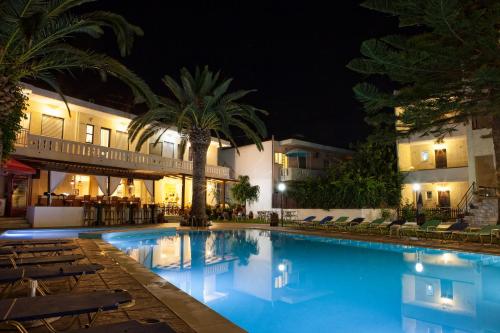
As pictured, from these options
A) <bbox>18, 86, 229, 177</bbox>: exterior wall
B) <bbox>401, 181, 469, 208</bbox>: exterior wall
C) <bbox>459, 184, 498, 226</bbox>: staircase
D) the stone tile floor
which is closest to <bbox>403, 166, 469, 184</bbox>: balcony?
<bbox>401, 181, 469, 208</bbox>: exterior wall

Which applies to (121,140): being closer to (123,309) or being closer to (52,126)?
(52,126)

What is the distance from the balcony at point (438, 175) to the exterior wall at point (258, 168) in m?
9.77

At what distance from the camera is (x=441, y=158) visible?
25297mm

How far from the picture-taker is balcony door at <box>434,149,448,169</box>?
82.2 feet

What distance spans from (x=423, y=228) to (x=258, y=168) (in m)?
15.8

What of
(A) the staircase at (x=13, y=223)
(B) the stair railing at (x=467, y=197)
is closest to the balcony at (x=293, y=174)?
(B) the stair railing at (x=467, y=197)

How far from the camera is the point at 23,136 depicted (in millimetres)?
16969

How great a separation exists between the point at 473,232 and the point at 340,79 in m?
23.9

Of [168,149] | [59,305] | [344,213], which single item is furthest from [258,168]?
[59,305]

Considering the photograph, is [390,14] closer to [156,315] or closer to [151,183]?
[156,315]

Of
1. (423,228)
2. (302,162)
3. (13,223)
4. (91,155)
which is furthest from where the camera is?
(302,162)

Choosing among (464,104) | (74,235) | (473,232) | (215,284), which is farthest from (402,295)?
(74,235)

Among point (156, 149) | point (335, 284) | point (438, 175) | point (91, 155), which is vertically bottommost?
point (335, 284)

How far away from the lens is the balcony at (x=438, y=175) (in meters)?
22.0
